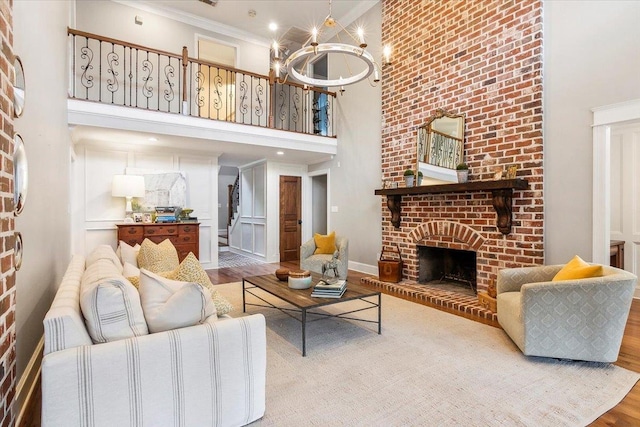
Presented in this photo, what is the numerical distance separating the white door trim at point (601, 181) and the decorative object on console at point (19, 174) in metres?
4.55

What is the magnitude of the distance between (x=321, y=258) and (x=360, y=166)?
6.83 ft

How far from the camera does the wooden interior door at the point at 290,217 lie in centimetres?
752

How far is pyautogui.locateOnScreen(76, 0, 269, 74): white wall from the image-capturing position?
5.59 metres

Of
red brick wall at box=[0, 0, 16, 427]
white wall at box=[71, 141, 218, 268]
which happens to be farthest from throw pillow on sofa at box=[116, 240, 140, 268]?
white wall at box=[71, 141, 218, 268]

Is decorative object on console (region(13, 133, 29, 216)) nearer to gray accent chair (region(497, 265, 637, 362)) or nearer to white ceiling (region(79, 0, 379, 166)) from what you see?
gray accent chair (region(497, 265, 637, 362))

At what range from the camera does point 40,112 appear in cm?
243

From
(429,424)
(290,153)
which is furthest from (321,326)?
(290,153)

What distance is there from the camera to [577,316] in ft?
7.73

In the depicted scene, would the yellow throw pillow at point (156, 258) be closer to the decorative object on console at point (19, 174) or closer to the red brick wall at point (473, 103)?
the decorative object on console at point (19, 174)

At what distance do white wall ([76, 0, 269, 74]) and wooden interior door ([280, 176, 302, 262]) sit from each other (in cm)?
274

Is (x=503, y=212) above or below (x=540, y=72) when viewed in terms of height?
below

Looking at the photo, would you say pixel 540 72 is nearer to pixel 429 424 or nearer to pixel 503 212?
pixel 503 212

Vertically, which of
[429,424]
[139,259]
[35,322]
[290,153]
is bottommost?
[429,424]

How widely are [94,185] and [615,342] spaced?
6801 mm
